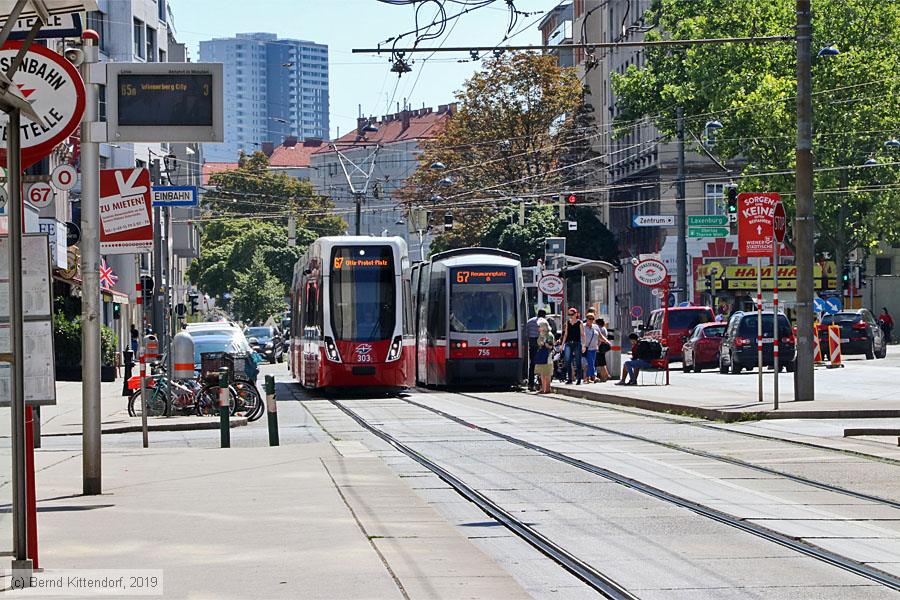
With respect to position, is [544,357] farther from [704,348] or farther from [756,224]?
[704,348]

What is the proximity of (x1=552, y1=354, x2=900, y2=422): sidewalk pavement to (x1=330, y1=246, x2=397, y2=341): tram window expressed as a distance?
14.5ft

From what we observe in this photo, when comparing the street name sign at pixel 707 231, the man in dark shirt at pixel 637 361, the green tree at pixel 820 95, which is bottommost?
the man in dark shirt at pixel 637 361

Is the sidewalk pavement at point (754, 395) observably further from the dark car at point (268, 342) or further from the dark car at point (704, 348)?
the dark car at point (268, 342)

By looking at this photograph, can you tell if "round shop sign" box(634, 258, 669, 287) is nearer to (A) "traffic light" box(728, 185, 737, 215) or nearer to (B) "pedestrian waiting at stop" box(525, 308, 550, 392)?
(B) "pedestrian waiting at stop" box(525, 308, 550, 392)

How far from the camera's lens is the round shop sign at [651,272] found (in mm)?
36781

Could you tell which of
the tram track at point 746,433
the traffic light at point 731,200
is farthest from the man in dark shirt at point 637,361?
the traffic light at point 731,200

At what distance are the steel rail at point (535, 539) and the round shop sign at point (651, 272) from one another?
61.8 ft

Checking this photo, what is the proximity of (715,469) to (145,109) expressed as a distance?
6.67 metres

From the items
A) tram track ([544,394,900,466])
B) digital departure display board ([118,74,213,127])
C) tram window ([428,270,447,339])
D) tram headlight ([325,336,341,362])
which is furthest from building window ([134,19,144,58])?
digital departure display board ([118,74,213,127])

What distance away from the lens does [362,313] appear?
1344 inches

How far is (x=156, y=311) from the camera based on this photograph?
147 ft

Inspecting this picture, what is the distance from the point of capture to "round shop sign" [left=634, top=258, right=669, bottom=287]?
3678 cm

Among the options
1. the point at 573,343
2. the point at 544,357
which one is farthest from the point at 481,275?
the point at 544,357

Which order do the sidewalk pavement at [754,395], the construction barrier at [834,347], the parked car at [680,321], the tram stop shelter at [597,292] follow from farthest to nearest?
the parked car at [680,321] → the construction barrier at [834,347] → the tram stop shelter at [597,292] → the sidewalk pavement at [754,395]
